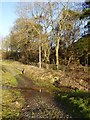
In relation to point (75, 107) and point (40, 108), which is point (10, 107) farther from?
point (75, 107)

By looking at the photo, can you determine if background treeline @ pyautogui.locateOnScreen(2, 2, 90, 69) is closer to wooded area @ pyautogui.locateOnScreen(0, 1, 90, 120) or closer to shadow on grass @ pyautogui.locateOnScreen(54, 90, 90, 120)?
wooded area @ pyautogui.locateOnScreen(0, 1, 90, 120)

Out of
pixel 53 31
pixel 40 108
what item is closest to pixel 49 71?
pixel 53 31

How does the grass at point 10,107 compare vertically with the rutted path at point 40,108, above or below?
above

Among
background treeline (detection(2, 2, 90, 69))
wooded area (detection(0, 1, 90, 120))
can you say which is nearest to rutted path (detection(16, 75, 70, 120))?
wooded area (detection(0, 1, 90, 120))

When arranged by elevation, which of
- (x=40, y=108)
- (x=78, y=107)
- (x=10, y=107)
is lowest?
(x=40, y=108)

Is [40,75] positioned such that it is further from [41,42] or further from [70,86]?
[41,42]

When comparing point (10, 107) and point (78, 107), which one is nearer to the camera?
point (78, 107)

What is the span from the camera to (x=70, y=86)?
27969 mm

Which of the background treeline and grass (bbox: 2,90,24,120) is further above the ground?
the background treeline

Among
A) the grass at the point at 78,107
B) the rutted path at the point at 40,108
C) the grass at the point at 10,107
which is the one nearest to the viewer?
the grass at the point at 10,107

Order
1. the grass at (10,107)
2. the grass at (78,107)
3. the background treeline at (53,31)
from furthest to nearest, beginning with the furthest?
1. the background treeline at (53,31)
2. the grass at (78,107)
3. the grass at (10,107)

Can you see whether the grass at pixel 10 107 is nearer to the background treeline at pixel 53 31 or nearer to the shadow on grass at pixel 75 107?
the shadow on grass at pixel 75 107

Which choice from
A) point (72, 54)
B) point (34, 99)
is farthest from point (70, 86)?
point (72, 54)

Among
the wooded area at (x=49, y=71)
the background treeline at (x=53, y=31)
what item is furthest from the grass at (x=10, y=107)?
the background treeline at (x=53, y=31)
